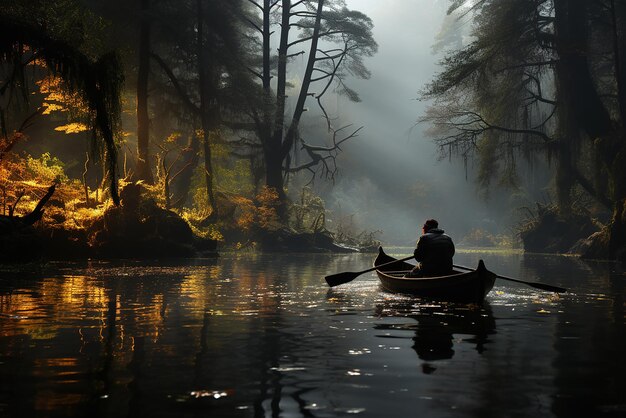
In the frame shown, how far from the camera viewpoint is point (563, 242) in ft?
148

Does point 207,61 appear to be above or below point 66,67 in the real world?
above

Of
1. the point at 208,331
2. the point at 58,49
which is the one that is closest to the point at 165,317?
the point at 208,331

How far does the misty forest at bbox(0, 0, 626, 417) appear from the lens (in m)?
6.31

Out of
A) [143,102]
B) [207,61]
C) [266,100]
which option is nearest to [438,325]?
[143,102]

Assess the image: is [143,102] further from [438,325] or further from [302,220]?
[438,325]

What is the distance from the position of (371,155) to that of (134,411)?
84647 mm

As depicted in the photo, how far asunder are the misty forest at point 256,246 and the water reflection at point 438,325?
0.23 ft

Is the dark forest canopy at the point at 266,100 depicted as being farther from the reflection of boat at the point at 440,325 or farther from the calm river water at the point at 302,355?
the reflection of boat at the point at 440,325

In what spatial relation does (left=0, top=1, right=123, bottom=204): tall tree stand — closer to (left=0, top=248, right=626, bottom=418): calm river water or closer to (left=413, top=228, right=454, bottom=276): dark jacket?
(left=0, top=248, right=626, bottom=418): calm river water

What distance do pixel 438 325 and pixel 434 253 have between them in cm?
412

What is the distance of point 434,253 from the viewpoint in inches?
569

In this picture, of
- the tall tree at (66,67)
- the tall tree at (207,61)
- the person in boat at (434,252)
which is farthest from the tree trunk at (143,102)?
the person in boat at (434,252)

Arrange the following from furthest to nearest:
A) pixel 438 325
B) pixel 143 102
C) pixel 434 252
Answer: pixel 143 102 < pixel 434 252 < pixel 438 325

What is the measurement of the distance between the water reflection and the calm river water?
31 mm
